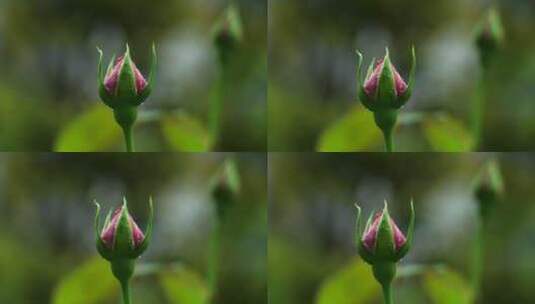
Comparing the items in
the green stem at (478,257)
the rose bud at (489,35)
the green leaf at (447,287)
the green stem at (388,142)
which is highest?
the rose bud at (489,35)

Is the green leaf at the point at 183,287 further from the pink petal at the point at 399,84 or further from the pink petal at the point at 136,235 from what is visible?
the pink petal at the point at 399,84

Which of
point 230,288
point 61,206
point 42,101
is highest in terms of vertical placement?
point 42,101

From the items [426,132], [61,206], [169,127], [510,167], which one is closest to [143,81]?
[169,127]

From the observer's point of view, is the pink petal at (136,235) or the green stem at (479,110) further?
the green stem at (479,110)

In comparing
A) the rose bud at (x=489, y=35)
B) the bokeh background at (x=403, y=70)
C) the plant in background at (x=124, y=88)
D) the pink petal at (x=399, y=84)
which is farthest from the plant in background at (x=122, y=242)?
the rose bud at (x=489, y=35)

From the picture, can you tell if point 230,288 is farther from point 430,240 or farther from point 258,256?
point 430,240
